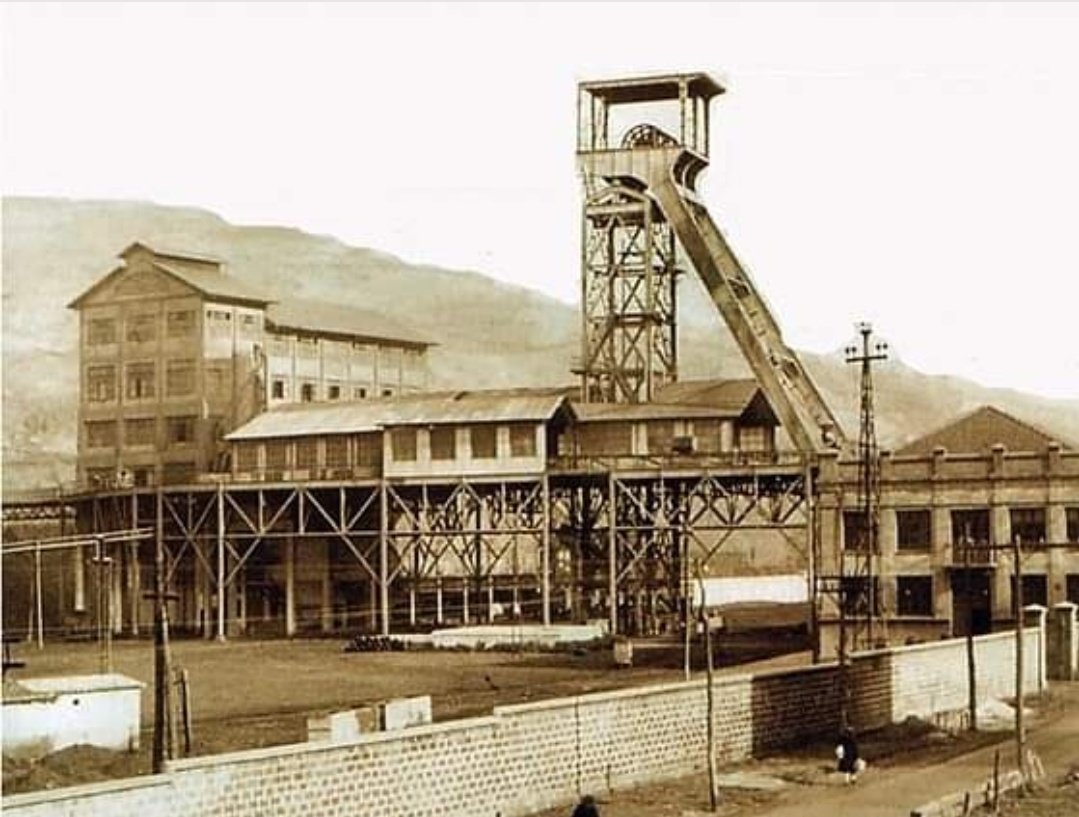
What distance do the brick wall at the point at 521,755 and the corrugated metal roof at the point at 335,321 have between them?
34765mm

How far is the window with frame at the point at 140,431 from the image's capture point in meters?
61.1

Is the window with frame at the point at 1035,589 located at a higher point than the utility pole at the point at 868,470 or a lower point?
lower

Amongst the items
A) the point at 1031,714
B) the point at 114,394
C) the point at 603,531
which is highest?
the point at 114,394

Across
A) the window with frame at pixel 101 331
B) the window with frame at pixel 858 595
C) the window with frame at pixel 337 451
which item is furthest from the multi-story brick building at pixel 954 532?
the window with frame at pixel 101 331

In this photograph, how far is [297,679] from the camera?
3953cm

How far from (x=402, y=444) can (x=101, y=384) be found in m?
14.2

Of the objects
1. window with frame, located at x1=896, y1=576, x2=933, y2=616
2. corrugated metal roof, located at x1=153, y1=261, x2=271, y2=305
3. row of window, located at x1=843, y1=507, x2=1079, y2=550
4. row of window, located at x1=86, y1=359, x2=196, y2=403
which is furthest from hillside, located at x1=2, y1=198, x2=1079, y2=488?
window with frame, located at x1=896, y1=576, x2=933, y2=616

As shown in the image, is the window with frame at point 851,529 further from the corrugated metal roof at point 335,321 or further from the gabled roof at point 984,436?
the corrugated metal roof at point 335,321

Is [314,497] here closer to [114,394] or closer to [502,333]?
[114,394]

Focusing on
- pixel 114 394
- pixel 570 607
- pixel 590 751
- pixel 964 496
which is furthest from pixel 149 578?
pixel 590 751

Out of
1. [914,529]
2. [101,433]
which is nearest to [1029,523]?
[914,529]

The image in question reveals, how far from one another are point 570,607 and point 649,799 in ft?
94.3

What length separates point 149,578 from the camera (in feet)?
193

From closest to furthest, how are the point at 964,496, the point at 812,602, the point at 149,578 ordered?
the point at 812,602 → the point at 964,496 → the point at 149,578
